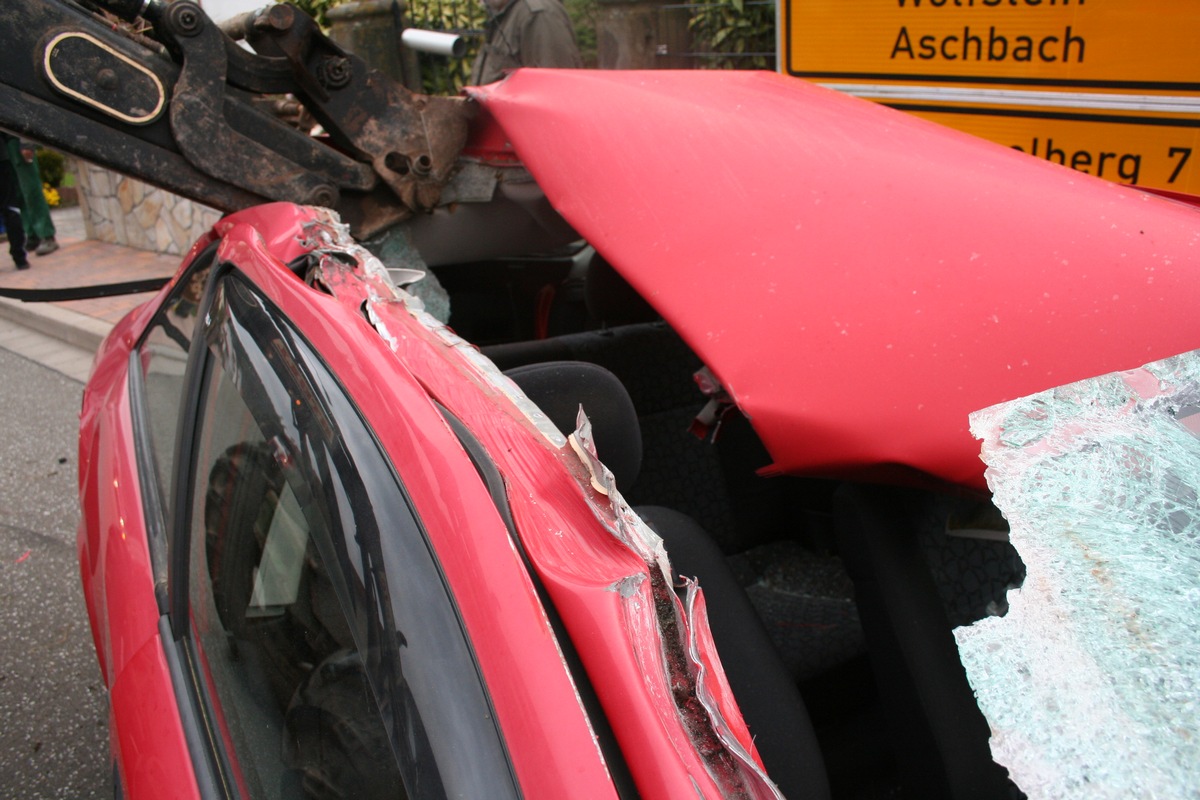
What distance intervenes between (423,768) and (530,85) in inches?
64.6

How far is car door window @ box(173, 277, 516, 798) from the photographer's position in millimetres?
771

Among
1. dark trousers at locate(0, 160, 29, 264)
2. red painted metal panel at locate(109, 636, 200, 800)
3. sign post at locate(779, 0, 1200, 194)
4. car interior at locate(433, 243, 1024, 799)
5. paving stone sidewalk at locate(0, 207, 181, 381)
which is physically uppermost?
sign post at locate(779, 0, 1200, 194)

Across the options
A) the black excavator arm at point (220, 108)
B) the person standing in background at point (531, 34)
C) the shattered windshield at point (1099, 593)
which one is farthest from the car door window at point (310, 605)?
the person standing in background at point (531, 34)

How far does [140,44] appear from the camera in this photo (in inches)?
86.2

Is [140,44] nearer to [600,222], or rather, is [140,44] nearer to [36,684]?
[600,222]

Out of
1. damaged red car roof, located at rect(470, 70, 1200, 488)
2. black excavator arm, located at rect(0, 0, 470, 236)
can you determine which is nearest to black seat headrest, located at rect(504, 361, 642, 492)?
damaged red car roof, located at rect(470, 70, 1200, 488)

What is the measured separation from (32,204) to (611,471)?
920cm

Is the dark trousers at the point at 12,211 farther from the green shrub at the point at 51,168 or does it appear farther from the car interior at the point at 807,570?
the car interior at the point at 807,570

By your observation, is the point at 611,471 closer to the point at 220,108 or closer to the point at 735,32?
the point at 220,108

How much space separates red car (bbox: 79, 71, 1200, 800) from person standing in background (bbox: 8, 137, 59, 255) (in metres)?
8.01

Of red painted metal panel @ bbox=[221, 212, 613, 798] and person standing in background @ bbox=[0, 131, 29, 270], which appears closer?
red painted metal panel @ bbox=[221, 212, 613, 798]

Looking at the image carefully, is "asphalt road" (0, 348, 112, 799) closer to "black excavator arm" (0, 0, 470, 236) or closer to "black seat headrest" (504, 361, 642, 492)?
"black excavator arm" (0, 0, 470, 236)

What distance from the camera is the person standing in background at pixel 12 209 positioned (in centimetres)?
818

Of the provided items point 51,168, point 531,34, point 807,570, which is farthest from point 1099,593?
point 51,168
